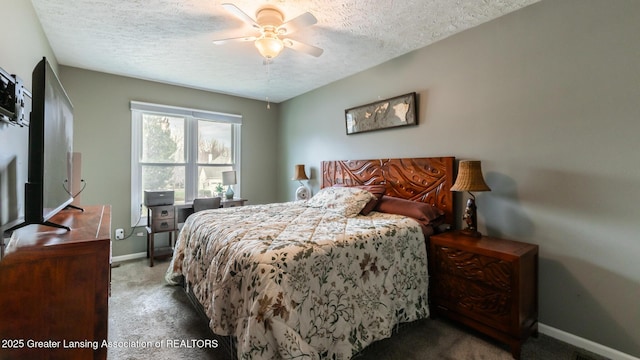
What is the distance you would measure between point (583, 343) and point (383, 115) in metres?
2.56

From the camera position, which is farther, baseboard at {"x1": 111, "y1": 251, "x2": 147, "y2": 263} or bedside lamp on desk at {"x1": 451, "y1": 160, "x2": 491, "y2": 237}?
Answer: baseboard at {"x1": 111, "y1": 251, "x2": 147, "y2": 263}

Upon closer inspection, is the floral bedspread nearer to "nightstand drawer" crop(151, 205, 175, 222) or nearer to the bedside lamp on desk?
the bedside lamp on desk

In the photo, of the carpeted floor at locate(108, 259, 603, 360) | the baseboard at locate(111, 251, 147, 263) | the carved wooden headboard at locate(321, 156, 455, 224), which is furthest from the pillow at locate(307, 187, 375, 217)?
the baseboard at locate(111, 251, 147, 263)

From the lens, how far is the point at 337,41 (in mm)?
2691

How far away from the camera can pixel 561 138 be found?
1.98m

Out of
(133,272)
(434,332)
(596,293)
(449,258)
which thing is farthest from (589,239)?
(133,272)

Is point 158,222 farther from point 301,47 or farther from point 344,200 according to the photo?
point 301,47

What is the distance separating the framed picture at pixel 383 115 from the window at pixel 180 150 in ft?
6.96

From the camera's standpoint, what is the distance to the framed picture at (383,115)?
2946 mm

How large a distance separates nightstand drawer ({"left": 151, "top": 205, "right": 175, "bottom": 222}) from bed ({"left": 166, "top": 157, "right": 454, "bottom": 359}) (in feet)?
3.51

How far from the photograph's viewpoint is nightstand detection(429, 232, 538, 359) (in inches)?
70.6

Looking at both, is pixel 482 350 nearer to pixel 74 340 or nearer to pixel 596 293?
pixel 596 293

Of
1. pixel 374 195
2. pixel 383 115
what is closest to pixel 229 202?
pixel 374 195

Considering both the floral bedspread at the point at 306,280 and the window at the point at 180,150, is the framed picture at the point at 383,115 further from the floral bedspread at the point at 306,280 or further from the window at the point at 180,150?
the window at the point at 180,150
